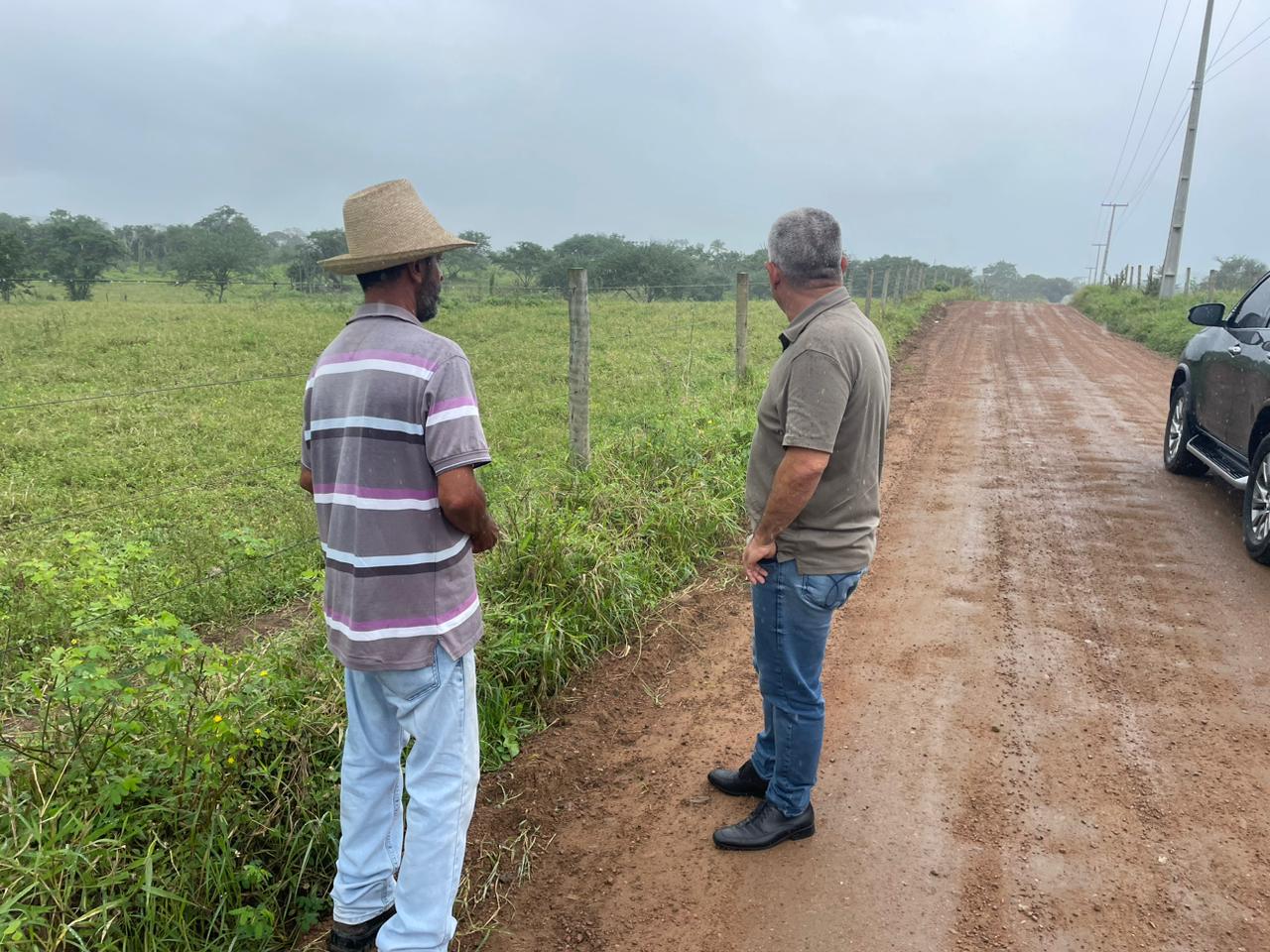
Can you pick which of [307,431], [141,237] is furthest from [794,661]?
[141,237]

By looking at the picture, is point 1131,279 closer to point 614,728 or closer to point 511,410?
point 511,410

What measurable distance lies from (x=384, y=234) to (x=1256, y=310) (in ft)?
21.0

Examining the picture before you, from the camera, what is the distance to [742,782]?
3.02 m

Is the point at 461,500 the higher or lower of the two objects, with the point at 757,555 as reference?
higher

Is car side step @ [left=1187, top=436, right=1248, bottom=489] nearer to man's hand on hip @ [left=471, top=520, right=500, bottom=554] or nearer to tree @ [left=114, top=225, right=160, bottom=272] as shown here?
man's hand on hip @ [left=471, top=520, right=500, bottom=554]

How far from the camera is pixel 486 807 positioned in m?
2.98

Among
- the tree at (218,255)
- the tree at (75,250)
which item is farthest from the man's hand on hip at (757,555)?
the tree at (75,250)

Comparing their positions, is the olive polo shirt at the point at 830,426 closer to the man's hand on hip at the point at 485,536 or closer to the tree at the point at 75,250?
the man's hand on hip at the point at 485,536

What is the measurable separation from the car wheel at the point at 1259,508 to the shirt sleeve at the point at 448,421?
515 cm

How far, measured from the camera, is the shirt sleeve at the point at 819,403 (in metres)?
2.31

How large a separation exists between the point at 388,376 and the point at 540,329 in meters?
16.6

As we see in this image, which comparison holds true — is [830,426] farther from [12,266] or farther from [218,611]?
[12,266]

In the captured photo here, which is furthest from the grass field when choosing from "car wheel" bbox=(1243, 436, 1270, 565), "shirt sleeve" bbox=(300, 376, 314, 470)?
"car wheel" bbox=(1243, 436, 1270, 565)

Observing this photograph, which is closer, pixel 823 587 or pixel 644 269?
pixel 823 587
